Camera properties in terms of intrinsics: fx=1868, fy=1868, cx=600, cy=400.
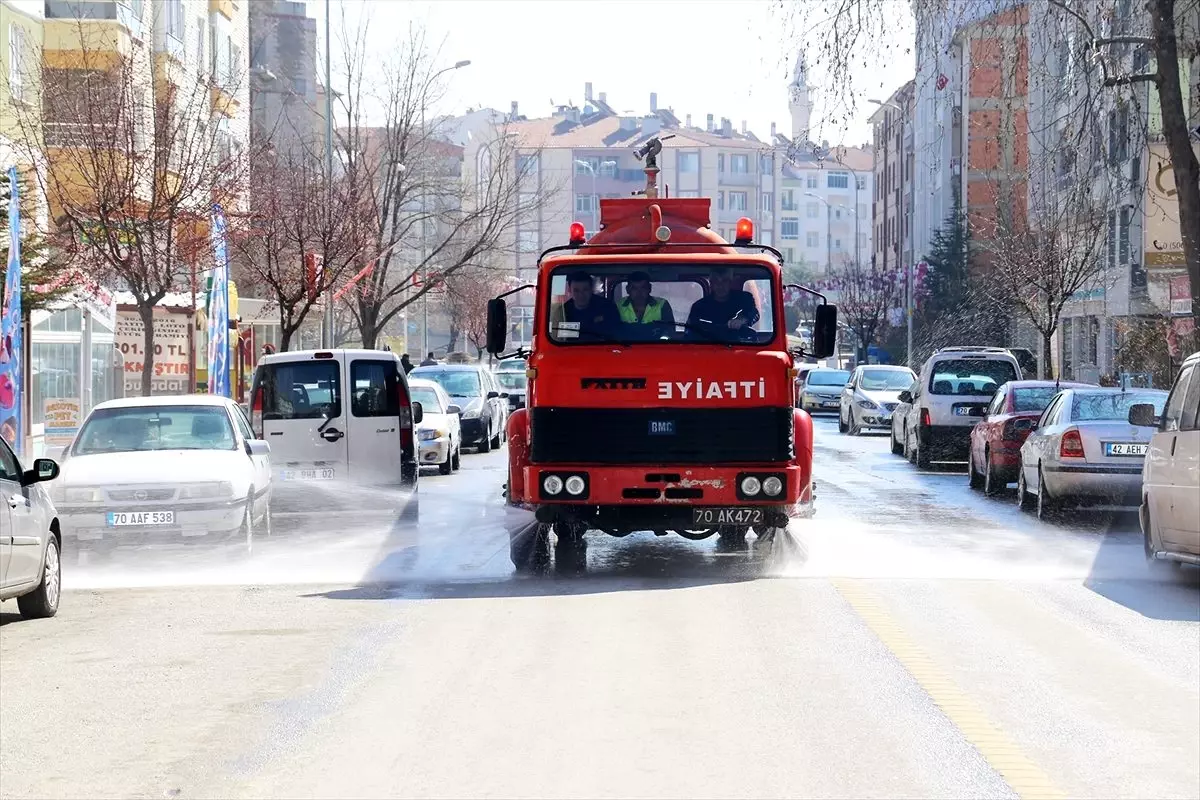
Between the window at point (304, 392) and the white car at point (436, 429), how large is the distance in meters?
6.32

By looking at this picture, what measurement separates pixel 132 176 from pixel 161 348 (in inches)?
358

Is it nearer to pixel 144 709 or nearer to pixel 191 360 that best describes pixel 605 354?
pixel 144 709

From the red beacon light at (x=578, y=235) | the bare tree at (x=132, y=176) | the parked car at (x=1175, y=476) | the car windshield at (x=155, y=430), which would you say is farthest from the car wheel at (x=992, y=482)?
the bare tree at (x=132, y=176)

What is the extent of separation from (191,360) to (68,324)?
4.25 metres

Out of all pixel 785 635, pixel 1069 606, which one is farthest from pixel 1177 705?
pixel 1069 606

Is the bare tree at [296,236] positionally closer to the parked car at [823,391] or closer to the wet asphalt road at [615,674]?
the parked car at [823,391]

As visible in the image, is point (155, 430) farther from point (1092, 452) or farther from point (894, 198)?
point (894, 198)

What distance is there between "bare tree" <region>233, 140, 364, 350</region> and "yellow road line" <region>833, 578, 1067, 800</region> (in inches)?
953

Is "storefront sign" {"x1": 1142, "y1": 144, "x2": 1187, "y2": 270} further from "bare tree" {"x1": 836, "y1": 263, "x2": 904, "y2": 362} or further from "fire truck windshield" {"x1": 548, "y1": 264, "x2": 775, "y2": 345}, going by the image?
"bare tree" {"x1": 836, "y1": 263, "x2": 904, "y2": 362}

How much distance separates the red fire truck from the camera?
46.9 ft

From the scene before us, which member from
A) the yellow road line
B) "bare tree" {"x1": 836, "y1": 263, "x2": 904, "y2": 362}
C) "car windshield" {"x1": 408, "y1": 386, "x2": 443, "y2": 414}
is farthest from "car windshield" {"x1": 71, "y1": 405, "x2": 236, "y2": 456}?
"bare tree" {"x1": 836, "y1": 263, "x2": 904, "y2": 362}

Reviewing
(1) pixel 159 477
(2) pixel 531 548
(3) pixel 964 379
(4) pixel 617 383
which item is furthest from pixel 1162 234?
(1) pixel 159 477

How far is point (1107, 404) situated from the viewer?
67.2 feet

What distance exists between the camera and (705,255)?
48.8 ft
